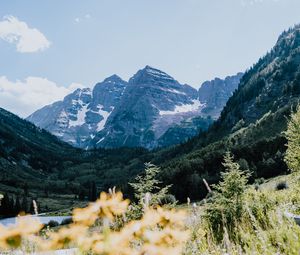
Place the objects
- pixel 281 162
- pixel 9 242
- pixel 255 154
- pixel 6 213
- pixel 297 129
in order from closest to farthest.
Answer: pixel 9 242 → pixel 297 129 → pixel 281 162 → pixel 255 154 → pixel 6 213

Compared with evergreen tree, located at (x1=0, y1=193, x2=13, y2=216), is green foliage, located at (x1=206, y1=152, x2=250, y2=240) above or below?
below

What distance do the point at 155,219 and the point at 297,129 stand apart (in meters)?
39.8

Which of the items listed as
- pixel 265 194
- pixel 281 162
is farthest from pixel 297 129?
pixel 281 162

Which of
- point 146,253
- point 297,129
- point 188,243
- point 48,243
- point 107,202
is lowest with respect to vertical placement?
point 188,243

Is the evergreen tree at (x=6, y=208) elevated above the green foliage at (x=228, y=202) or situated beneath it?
elevated above

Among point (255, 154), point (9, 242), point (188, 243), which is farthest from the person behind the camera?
point (255, 154)

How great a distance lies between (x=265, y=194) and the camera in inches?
675

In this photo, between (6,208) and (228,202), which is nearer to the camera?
(228,202)

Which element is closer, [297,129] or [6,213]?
[297,129]

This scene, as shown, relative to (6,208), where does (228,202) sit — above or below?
below

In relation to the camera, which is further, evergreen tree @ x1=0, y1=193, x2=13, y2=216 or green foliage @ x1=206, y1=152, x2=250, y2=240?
evergreen tree @ x1=0, y1=193, x2=13, y2=216

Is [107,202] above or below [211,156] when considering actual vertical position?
below

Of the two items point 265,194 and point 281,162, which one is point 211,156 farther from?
point 265,194

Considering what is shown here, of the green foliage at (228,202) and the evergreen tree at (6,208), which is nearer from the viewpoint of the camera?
the green foliage at (228,202)
